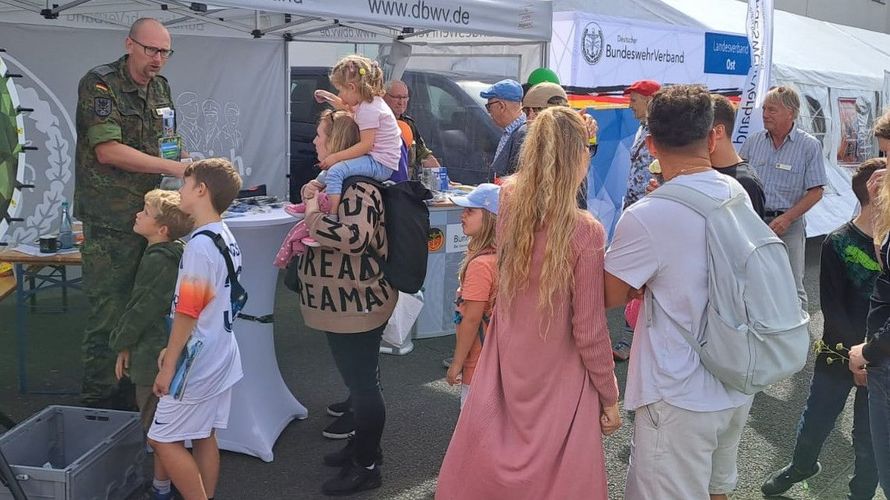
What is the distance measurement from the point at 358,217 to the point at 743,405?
1547 mm

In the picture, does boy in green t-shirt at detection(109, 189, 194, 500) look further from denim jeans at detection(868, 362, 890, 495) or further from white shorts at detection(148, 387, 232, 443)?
denim jeans at detection(868, 362, 890, 495)

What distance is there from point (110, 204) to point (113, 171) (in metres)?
0.15

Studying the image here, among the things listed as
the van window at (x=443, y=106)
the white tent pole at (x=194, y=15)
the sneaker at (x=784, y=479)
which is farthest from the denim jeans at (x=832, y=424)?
the van window at (x=443, y=106)

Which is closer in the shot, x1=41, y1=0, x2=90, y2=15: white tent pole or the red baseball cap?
the red baseball cap

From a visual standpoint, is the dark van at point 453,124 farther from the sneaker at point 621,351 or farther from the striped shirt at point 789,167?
the striped shirt at point 789,167

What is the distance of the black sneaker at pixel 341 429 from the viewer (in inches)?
160

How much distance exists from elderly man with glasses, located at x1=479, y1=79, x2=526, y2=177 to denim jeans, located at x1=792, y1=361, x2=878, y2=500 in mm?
2087

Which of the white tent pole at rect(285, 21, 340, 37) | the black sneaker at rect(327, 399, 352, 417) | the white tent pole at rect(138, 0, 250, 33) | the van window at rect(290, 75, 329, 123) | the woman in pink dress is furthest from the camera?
the van window at rect(290, 75, 329, 123)

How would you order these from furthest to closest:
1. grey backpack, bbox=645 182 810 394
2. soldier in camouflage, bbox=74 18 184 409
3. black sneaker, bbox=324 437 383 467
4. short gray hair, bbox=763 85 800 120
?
short gray hair, bbox=763 85 800 120
black sneaker, bbox=324 437 383 467
soldier in camouflage, bbox=74 18 184 409
grey backpack, bbox=645 182 810 394

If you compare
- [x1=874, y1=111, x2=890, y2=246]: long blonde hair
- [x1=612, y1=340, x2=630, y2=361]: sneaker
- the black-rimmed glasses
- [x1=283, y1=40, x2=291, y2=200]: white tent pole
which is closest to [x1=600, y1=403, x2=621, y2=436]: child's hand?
[x1=874, y1=111, x2=890, y2=246]: long blonde hair

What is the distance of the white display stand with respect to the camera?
3.74 meters

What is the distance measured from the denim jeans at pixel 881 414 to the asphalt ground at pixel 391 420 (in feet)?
3.73

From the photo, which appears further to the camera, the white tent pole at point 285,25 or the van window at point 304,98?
the van window at point 304,98

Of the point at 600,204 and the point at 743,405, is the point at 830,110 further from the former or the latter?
the point at 743,405
